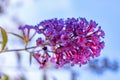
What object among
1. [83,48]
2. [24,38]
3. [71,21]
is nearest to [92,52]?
[83,48]

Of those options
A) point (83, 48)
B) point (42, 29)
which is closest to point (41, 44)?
point (42, 29)

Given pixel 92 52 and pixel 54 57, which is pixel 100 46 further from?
pixel 54 57

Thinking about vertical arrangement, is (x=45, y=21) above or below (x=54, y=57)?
above

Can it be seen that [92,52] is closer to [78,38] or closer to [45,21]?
[78,38]

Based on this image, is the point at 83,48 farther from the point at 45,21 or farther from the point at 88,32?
the point at 45,21

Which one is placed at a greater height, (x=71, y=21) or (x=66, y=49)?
(x=71, y=21)
